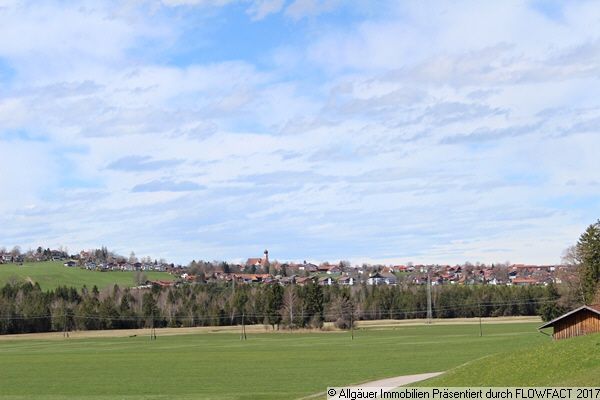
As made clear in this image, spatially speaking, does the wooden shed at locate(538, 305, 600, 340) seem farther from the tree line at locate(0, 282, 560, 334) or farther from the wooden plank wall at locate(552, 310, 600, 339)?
the tree line at locate(0, 282, 560, 334)

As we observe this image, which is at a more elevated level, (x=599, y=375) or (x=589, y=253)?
(x=589, y=253)

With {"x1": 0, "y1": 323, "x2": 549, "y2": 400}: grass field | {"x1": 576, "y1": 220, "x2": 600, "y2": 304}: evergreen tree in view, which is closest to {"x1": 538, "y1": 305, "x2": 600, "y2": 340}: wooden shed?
{"x1": 0, "y1": 323, "x2": 549, "y2": 400}: grass field

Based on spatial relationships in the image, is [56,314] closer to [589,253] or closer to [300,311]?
[300,311]

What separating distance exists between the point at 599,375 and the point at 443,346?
237ft

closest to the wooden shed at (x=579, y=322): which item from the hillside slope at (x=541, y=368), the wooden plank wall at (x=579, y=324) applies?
the wooden plank wall at (x=579, y=324)

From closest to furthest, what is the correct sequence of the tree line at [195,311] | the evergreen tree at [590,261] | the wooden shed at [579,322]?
the wooden shed at [579,322] < the evergreen tree at [590,261] < the tree line at [195,311]

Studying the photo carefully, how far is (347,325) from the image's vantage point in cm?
16912

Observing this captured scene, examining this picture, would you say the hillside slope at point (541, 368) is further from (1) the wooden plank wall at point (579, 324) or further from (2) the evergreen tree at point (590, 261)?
(2) the evergreen tree at point (590, 261)

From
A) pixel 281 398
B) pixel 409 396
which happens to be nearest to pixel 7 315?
pixel 281 398

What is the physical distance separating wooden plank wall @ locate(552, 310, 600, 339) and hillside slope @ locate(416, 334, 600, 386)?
15.4 m

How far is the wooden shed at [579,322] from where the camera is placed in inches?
2239

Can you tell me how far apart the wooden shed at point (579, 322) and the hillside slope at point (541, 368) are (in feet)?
50.3

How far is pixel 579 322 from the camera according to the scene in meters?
57.9

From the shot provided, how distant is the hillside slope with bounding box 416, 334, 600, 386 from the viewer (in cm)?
3381
